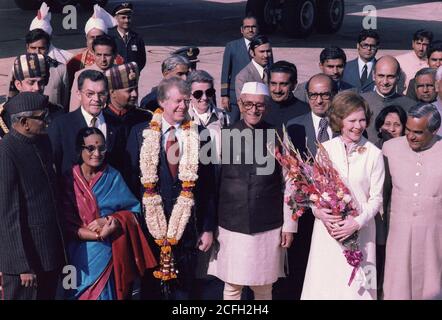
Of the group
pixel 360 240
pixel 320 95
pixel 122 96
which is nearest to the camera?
pixel 360 240

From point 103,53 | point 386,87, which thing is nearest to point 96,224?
point 103,53

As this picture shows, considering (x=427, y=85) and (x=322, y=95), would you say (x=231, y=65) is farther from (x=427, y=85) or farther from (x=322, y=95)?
(x=322, y=95)

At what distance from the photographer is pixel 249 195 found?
637 cm

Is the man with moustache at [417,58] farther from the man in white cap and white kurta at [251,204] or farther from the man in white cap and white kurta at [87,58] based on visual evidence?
the man in white cap and white kurta at [251,204]

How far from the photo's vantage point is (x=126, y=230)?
6043mm

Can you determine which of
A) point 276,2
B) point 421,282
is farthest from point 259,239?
point 276,2

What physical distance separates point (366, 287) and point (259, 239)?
2.95 feet

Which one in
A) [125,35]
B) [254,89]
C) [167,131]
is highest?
[125,35]

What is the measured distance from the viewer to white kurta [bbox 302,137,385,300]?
6.04 m

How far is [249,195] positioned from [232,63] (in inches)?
180

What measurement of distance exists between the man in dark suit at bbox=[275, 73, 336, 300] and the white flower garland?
1108 millimetres

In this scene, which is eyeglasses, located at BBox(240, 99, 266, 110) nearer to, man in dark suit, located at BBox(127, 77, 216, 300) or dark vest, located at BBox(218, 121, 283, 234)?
dark vest, located at BBox(218, 121, 283, 234)

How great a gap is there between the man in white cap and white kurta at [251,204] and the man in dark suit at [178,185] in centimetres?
14
